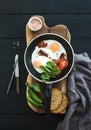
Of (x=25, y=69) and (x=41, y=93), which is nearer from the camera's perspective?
(x=41, y=93)

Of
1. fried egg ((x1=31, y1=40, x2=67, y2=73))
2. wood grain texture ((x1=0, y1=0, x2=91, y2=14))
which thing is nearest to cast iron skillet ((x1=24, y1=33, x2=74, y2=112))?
fried egg ((x1=31, y1=40, x2=67, y2=73))

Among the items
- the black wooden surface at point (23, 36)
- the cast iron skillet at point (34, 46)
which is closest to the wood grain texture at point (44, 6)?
the black wooden surface at point (23, 36)

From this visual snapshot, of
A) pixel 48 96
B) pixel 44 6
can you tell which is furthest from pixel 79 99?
pixel 44 6

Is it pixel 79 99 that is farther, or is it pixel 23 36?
pixel 23 36

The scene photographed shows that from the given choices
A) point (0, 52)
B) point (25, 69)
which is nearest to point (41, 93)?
point (25, 69)

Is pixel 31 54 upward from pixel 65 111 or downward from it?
upward

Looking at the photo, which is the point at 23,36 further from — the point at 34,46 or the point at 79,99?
the point at 79,99

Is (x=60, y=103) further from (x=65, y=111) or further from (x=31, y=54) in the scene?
(x=31, y=54)

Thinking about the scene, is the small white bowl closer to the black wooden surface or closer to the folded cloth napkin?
the black wooden surface
